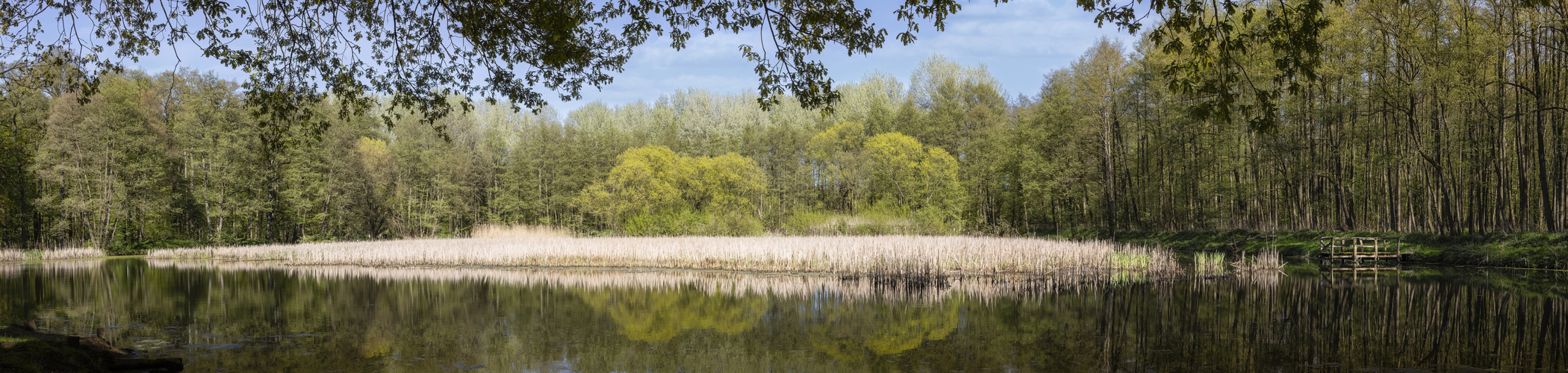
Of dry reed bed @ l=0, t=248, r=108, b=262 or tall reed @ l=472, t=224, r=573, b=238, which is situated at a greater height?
tall reed @ l=472, t=224, r=573, b=238

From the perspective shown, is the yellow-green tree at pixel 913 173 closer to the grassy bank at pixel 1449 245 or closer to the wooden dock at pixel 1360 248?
the grassy bank at pixel 1449 245

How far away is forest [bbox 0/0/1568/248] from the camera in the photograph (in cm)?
2359

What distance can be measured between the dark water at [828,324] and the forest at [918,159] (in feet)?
10.8

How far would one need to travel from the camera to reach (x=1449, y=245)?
2350 cm

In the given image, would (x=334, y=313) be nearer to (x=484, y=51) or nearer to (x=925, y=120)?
(x=484, y=51)

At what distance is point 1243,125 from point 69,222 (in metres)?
Result: 52.8

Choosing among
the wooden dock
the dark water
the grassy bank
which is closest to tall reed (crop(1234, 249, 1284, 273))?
the dark water

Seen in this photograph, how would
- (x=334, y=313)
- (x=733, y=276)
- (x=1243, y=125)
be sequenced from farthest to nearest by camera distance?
(x=1243, y=125) → (x=733, y=276) → (x=334, y=313)

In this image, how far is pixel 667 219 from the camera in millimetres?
44344

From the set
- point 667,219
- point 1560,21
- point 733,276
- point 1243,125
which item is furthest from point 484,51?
point 667,219

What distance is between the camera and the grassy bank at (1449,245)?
20.8 meters

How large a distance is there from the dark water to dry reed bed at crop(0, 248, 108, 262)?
55.6 ft

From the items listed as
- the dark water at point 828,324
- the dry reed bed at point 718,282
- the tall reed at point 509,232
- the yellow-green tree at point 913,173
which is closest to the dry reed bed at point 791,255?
the dry reed bed at point 718,282

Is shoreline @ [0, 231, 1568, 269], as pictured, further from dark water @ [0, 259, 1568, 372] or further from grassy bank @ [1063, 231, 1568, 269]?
dark water @ [0, 259, 1568, 372]
